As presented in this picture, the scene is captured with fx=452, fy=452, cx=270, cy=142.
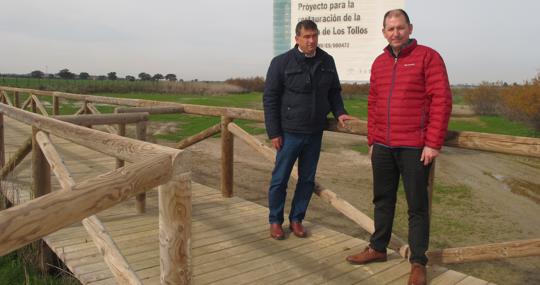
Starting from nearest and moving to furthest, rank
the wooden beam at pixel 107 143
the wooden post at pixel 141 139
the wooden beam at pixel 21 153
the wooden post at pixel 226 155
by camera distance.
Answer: the wooden beam at pixel 107 143 → the wooden beam at pixel 21 153 → the wooden post at pixel 141 139 → the wooden post at pixel 226 155

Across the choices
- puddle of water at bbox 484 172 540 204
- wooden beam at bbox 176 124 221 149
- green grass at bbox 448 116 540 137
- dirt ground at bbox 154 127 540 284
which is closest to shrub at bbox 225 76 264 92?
green grass at bbox 448 116 540 137

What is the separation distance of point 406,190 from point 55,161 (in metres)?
2.32

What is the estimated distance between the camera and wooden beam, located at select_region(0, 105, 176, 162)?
188 centimetres

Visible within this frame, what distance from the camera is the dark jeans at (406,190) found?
2754mm

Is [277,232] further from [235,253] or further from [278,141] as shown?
[278,141]

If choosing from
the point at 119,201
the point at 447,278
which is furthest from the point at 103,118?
the point at 447,278

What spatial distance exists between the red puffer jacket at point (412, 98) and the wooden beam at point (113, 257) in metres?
1.67

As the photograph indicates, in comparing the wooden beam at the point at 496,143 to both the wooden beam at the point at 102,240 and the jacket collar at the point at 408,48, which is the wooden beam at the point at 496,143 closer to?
the jacket collar at the point at 408,48

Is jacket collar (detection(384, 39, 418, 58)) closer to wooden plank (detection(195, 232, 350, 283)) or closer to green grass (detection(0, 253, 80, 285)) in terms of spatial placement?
wooden plank (detection(195, 232, 350, 283))

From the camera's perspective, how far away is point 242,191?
7645 millimetres

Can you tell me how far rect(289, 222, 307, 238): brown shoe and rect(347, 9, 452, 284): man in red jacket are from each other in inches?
35.9

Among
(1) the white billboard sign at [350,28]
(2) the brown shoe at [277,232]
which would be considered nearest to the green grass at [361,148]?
(1) the white billboard sign at [350,28]

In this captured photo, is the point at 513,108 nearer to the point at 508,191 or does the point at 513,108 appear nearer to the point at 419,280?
the point at 508,191

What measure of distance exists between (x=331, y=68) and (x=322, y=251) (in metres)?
1.38
